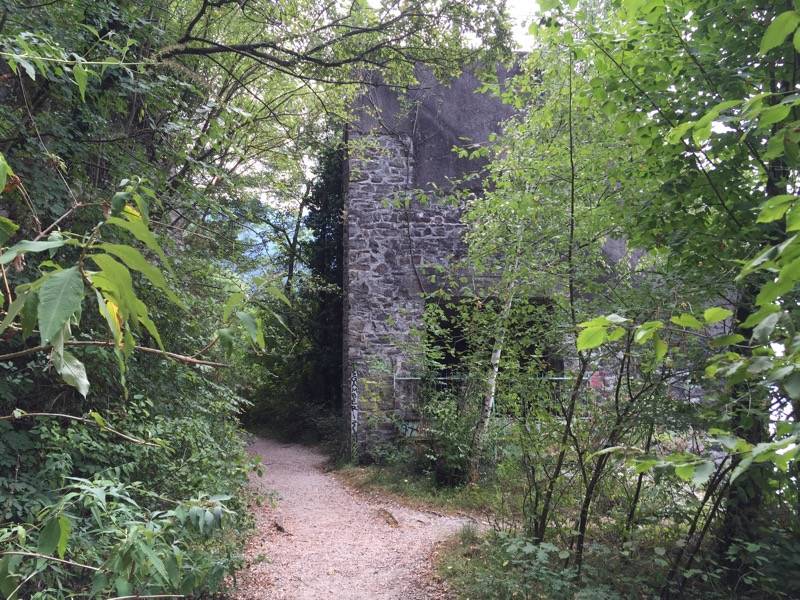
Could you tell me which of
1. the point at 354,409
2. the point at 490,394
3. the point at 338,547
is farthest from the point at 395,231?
the point at 338,547

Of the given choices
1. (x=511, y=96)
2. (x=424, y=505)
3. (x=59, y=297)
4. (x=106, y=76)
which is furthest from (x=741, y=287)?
(x=424, y=505)

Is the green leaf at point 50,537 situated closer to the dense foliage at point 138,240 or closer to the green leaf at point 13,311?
the dense foliage at point 138,240

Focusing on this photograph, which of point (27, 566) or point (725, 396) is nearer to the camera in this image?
point (27, 566)

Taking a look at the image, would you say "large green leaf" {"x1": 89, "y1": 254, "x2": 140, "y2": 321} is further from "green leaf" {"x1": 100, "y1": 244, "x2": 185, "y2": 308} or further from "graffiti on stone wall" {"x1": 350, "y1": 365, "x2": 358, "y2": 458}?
"graffiti on stone wall" {"x1": 350, "y1": 365, "x2": 358, "y2": 458}

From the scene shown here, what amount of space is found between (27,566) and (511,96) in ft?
14.1

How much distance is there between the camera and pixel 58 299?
2.30 feet

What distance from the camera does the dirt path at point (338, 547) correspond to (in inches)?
165

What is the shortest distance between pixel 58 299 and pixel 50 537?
0.82 metres

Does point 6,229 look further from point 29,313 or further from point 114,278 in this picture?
point 114,278

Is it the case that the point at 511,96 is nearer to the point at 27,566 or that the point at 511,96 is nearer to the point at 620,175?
the point at 620,175

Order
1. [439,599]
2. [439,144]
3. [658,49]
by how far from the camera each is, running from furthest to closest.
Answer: [439,144] → [439,599] → [658,49]

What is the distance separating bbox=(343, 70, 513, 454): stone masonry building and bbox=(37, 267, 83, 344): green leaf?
7407 mm

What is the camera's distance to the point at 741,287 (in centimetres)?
269

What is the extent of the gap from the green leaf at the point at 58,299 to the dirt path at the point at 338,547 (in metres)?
3.94
